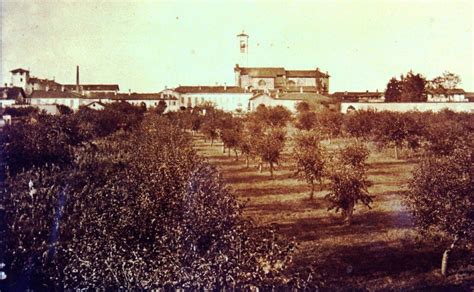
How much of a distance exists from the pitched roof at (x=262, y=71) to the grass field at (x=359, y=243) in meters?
89.7

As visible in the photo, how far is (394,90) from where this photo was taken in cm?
7288

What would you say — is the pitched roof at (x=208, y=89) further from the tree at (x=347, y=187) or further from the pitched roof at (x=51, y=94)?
the tree at (x=347, y=187)

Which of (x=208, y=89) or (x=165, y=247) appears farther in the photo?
(x=208, y=89)

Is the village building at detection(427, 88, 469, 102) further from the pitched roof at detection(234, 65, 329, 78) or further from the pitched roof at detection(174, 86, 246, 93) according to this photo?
the pitched roof at detection(174, 86, 246, 93)

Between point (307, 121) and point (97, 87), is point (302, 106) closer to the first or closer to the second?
point (307, 121)

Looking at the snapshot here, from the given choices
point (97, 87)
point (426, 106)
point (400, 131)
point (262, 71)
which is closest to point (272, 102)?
point (426, 106)

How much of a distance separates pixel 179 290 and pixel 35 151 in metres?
13.0

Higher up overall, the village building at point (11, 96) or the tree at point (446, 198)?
the village building at point (11, 96)

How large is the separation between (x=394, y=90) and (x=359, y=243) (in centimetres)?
6298

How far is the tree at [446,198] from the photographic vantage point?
11.5 metres

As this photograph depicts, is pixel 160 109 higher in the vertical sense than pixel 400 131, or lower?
higher

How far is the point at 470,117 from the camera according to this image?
1609 inches

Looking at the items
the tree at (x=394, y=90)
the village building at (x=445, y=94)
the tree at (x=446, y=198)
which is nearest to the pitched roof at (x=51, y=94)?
the tree at (x=394, y=90)

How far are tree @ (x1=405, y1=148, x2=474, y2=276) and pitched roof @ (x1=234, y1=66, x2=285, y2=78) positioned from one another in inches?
3988
